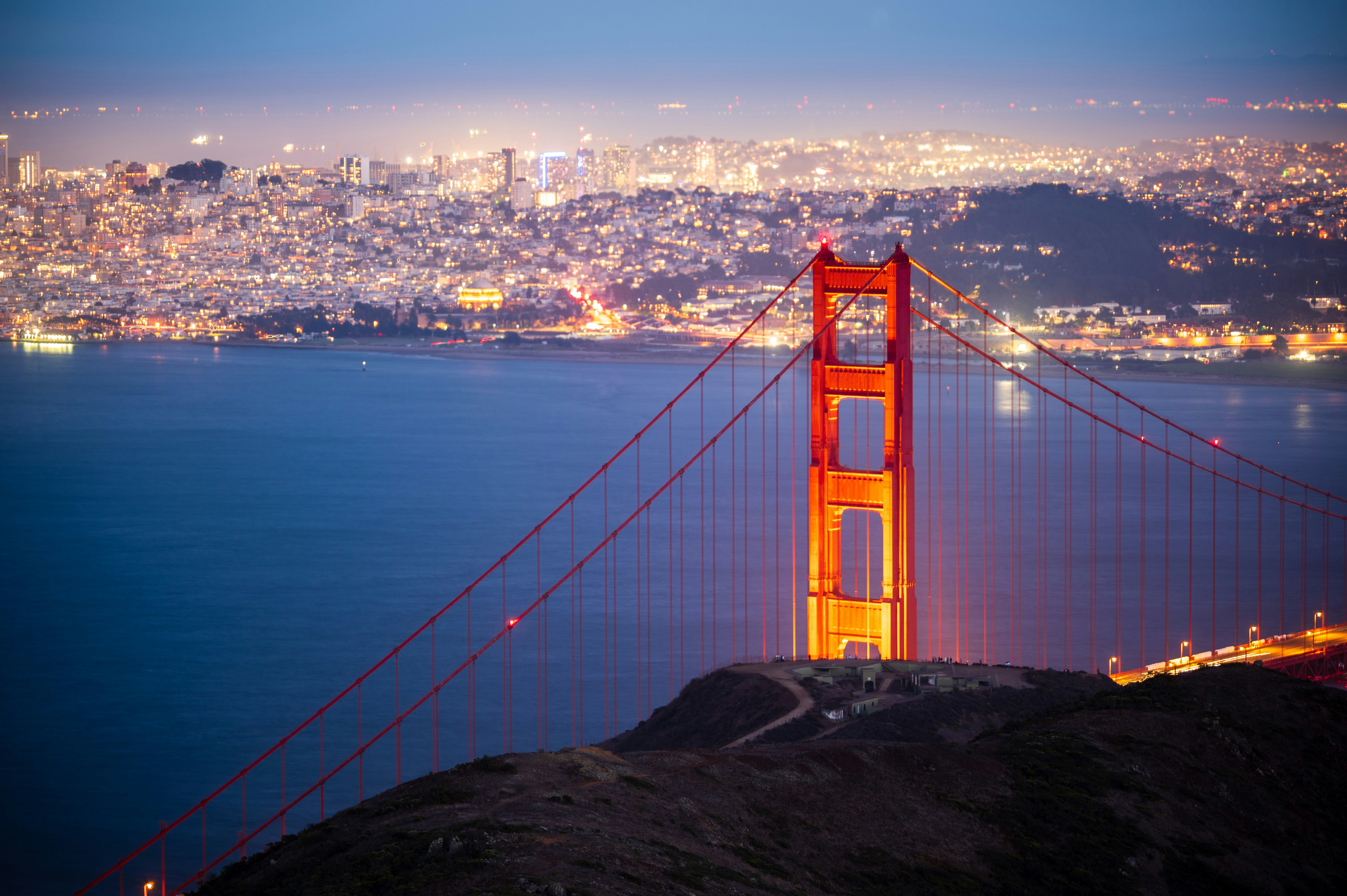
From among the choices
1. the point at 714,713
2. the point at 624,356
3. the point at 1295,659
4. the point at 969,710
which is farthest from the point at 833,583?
the point at 624,356

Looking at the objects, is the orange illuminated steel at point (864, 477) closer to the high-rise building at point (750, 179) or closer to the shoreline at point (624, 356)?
the shoreline at point (624, 356)

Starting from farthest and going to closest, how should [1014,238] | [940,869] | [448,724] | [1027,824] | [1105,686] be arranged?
[1014,238] < [448,724] < [1105,686] < [1027,824] < [940,869]

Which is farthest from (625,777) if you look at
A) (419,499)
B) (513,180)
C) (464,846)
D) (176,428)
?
(513,180)

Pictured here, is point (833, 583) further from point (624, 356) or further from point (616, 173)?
point (616, 173)

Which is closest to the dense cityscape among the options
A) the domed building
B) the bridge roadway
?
the domed building

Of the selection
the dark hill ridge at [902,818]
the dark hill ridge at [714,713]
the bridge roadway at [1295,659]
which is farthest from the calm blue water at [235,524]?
the bridge roadway at [1295,659]

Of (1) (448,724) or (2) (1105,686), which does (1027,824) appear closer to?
(2) (1105,686)
